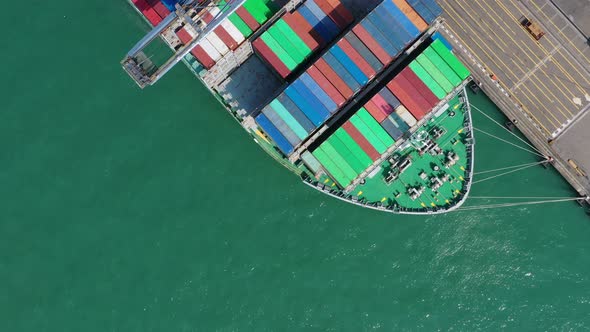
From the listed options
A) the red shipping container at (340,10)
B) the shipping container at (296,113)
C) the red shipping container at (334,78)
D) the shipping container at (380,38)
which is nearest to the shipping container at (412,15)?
the shipping container at (380,38)

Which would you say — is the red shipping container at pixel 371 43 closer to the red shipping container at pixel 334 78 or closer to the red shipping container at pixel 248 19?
the red shipping container at pixel 334 78

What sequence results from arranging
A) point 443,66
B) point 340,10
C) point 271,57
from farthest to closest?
point 340,10 → point 271,57 → point 443,66

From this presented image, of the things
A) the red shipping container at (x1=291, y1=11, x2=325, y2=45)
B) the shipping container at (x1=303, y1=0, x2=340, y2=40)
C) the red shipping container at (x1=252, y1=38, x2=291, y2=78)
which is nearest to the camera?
the red shipping container at (x1=252, y1=38, x2=291, y2=78)

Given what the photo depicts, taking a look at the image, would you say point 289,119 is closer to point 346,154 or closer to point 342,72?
point 346,154

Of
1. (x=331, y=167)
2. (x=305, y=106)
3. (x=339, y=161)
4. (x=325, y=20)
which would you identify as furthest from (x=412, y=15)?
(x=331, y=167)

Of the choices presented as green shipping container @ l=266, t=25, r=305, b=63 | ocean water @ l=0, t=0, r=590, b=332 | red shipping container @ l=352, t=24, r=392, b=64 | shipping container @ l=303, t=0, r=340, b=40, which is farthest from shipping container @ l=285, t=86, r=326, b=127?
red shipping container @ l=352, t=24, r=392, b=64

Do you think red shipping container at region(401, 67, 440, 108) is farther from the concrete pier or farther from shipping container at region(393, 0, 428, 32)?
the concrete pier
